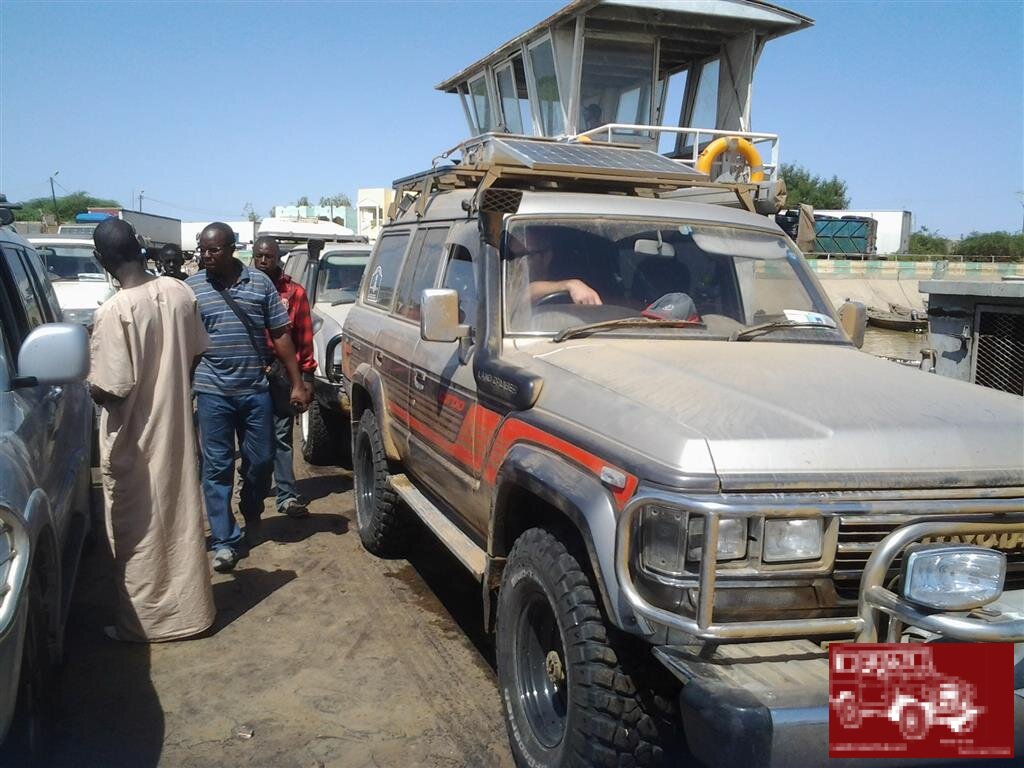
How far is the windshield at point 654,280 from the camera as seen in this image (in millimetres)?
3580

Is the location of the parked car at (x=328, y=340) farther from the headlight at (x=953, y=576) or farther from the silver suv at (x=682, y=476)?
the headlight at (x=953, y=576)

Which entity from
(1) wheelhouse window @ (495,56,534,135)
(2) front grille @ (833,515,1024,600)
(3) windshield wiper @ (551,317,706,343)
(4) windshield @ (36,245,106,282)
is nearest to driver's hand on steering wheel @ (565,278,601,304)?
(3) windshield wiper @ (551,317,706,343)

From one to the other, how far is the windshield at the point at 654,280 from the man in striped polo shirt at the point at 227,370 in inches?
80.3

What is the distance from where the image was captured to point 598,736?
2387 mm

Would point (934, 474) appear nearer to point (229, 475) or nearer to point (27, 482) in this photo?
point (27, 482)

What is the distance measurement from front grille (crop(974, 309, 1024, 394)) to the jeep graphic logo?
4.56m

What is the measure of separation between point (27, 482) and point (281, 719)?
1.37m

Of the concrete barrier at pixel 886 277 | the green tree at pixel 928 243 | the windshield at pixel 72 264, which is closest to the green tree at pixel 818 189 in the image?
the green tree at pixel 928 243

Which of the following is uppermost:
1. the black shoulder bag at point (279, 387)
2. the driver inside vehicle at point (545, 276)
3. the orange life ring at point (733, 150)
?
the orange life ring at point (733, 150)

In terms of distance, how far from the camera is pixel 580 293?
364 centimetres

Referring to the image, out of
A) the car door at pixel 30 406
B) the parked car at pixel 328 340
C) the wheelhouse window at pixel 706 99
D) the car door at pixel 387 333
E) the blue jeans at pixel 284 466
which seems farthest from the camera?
the wheelhouse window at pixel 706 99

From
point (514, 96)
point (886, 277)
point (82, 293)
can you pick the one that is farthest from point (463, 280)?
point (886, 277)

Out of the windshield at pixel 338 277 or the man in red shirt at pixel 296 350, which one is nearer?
the man in red shirt at pixel 296 350

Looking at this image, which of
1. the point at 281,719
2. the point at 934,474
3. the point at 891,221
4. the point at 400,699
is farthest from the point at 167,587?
the point at 891,221
